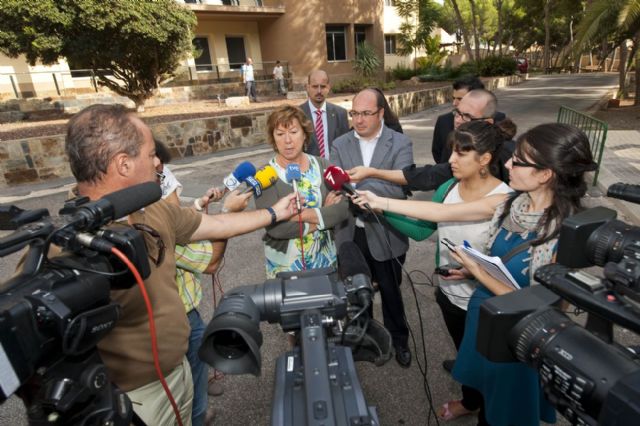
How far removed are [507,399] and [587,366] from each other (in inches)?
44.7

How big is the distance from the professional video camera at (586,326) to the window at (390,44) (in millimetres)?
30954

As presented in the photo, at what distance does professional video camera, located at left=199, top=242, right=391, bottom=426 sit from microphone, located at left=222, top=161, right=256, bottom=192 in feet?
4.02

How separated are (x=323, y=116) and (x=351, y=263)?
375 centimetres

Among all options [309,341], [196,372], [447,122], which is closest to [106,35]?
[447,122]

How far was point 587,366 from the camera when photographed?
92cm

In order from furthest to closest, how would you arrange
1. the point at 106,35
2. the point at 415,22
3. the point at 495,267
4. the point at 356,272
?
the point at 415,22, the point at 106,35, the point at 495,267, the point at 356,272

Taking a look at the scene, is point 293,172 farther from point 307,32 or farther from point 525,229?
point 307,32

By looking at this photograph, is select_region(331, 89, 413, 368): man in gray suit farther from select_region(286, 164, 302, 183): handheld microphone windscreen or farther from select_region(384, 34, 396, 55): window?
select_region(384, 34, 396, 55): window

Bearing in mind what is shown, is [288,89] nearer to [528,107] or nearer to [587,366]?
[528,107]

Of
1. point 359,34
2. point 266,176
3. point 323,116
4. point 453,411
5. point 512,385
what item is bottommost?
point 453,411

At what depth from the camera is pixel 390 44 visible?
1169 inches

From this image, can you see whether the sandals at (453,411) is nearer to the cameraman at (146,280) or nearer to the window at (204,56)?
the cameraman at (146,280)

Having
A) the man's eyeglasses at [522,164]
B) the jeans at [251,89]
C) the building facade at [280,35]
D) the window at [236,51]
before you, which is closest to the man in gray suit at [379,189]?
the man's eyeglasses at [522,164]

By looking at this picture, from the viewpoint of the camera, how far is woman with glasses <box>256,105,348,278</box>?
247 centimetres
